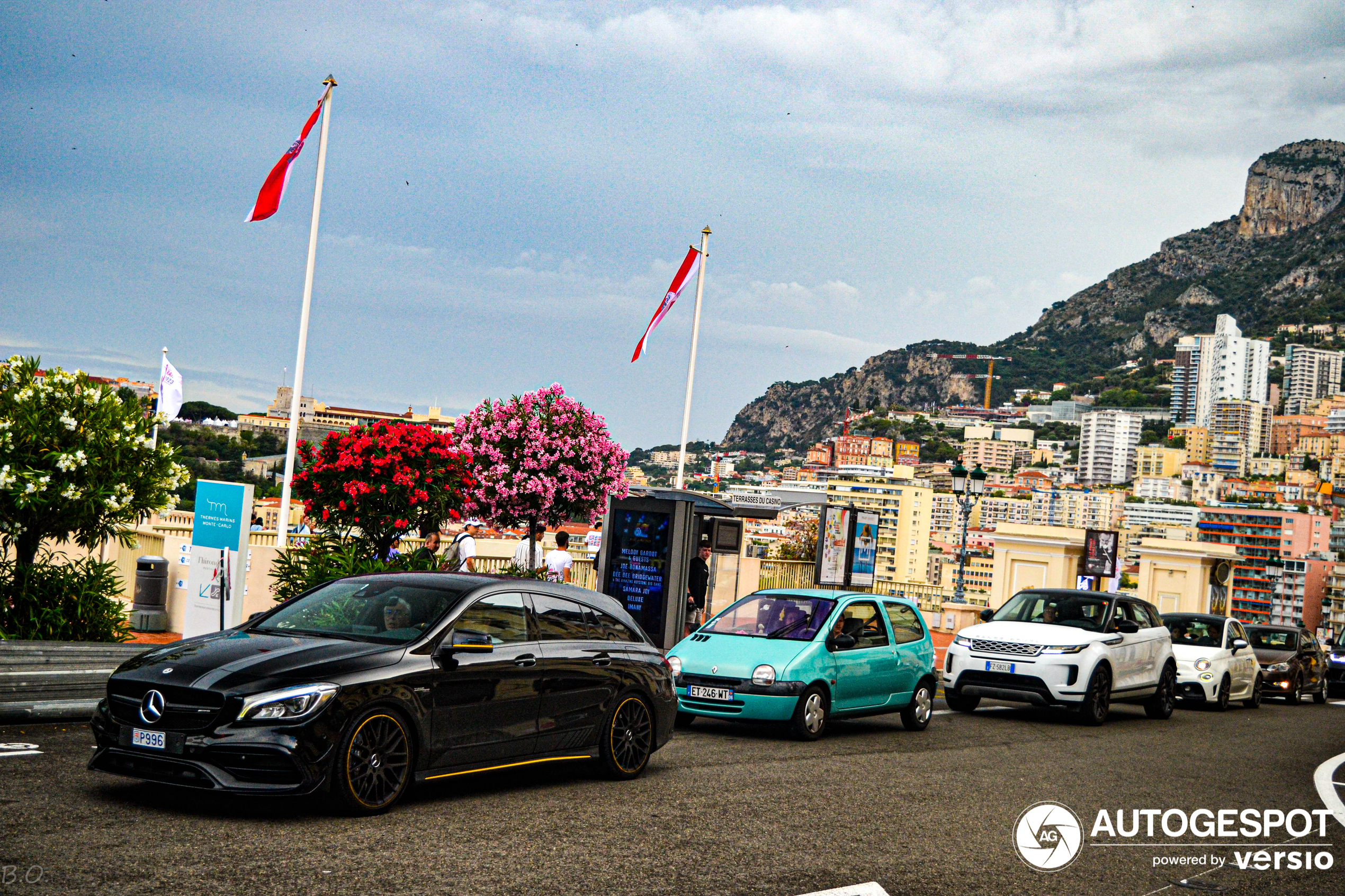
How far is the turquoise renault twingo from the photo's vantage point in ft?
40.0

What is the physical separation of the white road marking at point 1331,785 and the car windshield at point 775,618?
4.74 metres

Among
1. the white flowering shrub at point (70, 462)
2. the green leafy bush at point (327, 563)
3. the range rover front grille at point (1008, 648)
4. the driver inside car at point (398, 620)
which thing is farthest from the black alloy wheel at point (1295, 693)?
the driver inside car at point (398, 620)

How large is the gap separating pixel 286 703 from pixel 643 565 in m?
13.0

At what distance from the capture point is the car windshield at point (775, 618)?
13.0m

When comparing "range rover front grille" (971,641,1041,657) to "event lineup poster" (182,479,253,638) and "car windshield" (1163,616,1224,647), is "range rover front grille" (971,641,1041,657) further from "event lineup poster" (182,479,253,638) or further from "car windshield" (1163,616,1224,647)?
"event lineup poster" (182,479,253,638)

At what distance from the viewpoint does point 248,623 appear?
27.3 feet

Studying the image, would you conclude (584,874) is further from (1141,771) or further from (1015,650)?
(1015,650)

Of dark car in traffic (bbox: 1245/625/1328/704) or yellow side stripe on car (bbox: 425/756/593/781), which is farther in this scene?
dark car in traffic (bbox: 1245/625/1328/704)

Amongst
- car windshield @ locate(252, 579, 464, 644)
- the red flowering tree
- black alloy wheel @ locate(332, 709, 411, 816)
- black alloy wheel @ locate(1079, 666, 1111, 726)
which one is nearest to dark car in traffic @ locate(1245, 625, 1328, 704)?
black alloy wheel @ locate(1079, 666, 1111, 726)

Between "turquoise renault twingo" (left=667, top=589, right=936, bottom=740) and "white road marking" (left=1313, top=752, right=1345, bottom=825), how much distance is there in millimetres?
3904

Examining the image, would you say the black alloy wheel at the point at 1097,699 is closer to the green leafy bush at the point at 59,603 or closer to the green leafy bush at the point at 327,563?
the green leafy bush at the point at 327,563

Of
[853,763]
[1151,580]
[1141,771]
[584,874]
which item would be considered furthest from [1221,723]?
[1151,580]

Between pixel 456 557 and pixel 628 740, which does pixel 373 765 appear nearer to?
pixel 628 740

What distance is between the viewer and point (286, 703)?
22.8 ft
